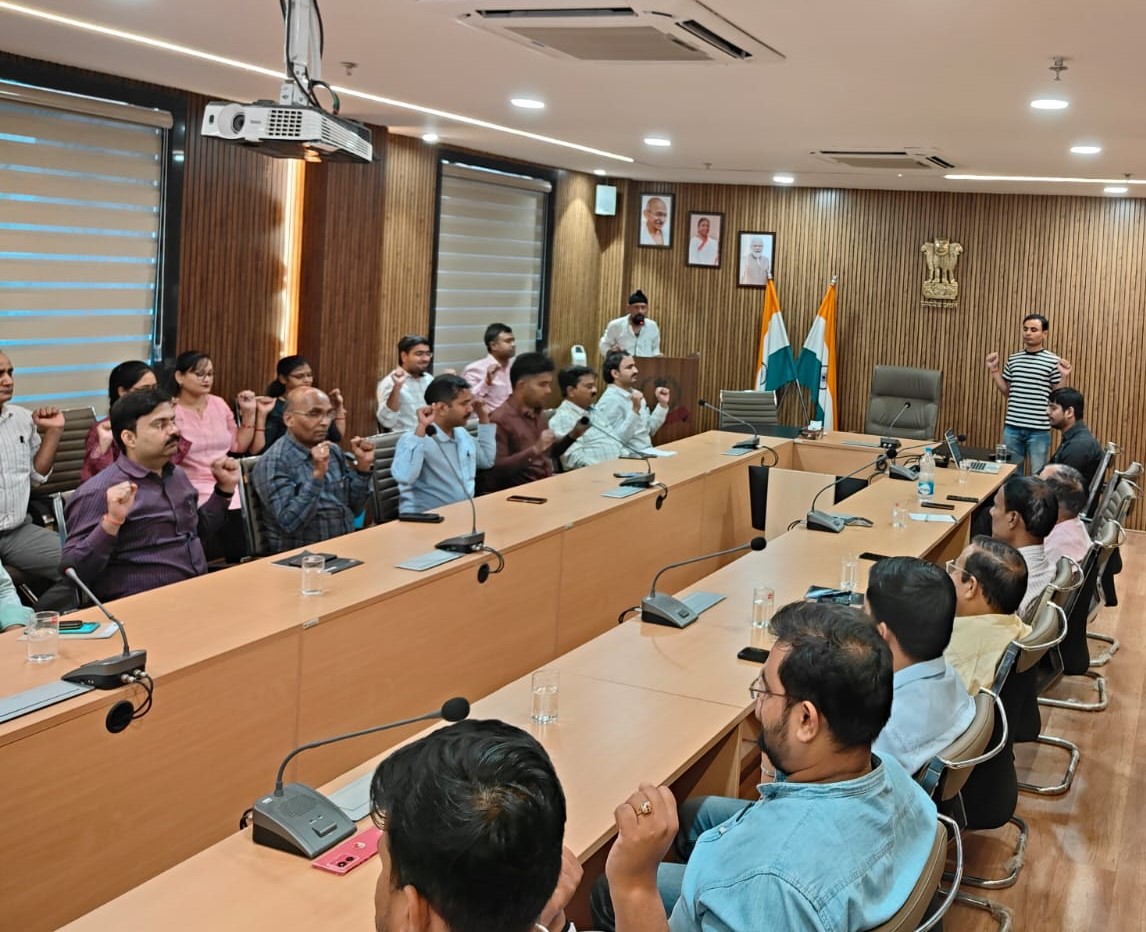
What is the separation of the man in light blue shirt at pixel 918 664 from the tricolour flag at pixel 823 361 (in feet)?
Answer: 26.9

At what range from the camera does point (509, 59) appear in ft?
17.9

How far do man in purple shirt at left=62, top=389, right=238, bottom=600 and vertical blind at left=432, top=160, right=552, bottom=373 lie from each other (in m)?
5.63

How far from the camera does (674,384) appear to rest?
10289 mm

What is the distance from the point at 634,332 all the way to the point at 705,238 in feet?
4.28

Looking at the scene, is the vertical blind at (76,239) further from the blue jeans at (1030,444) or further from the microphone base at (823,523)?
the blue jeans at (1030,444)

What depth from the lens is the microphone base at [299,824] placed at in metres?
2.15

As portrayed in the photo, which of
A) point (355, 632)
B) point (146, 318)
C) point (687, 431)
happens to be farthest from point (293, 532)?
point (687, 431)

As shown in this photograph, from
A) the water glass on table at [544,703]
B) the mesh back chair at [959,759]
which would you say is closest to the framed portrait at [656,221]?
the mesh back chair at [959,759]

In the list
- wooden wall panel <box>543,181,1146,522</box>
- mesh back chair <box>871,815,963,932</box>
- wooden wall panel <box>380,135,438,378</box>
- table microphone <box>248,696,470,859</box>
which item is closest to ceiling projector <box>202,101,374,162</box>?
table microphone <box>248,696,470,859</box>

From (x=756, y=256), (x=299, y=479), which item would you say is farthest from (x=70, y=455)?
(x=756, y=256)

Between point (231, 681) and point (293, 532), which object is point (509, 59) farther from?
point (231, 681)

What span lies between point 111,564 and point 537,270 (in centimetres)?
745

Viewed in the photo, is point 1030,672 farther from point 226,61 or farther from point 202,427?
point 226,61

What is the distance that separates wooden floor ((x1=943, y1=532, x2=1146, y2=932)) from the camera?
3658 mm
